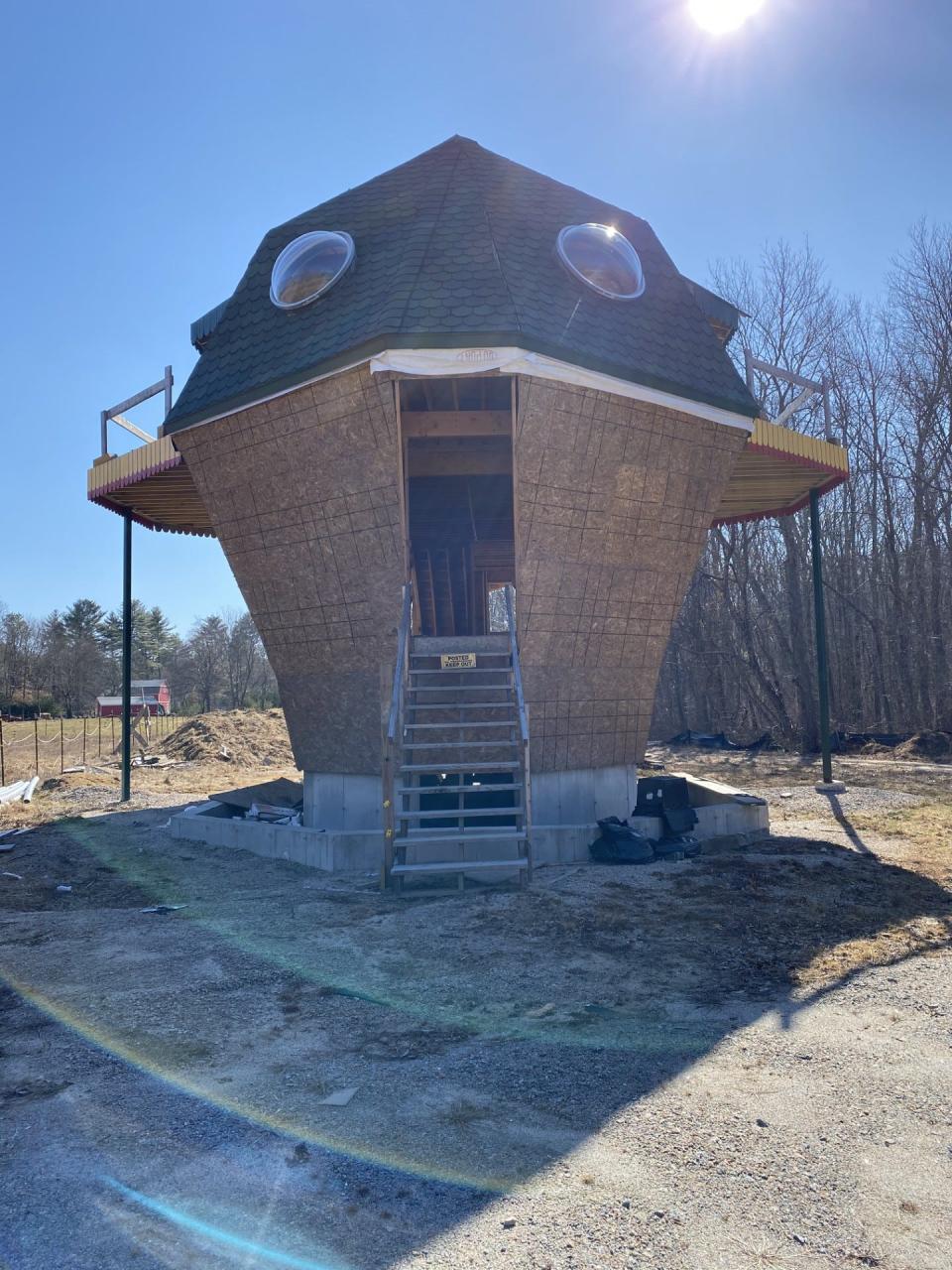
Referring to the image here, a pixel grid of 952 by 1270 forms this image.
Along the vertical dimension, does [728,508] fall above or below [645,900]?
above

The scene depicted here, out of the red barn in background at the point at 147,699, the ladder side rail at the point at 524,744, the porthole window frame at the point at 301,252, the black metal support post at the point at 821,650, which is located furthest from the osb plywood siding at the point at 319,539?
the red barn in background at the point at 147,699

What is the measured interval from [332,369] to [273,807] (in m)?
6.42

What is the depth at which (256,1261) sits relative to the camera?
109 inches

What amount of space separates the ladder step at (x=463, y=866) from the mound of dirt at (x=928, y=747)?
16.1 meters

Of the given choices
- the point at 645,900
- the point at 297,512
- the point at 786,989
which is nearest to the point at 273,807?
the point at 297,512

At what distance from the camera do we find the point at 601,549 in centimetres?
1036

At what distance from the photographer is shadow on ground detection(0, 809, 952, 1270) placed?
10.2 feet

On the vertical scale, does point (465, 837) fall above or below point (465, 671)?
below

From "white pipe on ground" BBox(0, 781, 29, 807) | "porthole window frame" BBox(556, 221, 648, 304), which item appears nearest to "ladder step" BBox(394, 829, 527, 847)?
"porthole window frame" BBox(556, 221, 648, 304)

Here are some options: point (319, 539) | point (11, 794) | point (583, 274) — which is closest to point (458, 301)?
point (583, 274)

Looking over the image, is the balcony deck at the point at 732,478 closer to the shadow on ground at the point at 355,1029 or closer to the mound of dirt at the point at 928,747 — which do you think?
the shadow on ground at the point at 355,1029

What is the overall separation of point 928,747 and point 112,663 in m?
53.8

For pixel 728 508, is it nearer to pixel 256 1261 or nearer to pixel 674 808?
pixel 674 808

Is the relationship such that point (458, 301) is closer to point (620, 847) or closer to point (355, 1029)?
point (620, 847)
